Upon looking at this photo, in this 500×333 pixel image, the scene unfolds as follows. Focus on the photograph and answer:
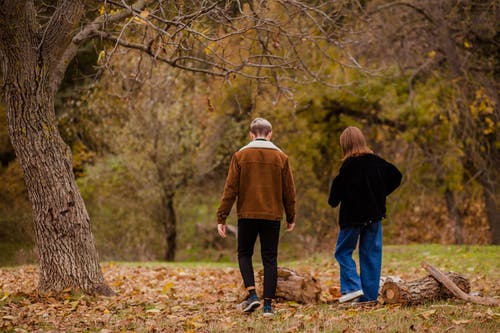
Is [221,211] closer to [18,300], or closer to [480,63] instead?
[18,300]

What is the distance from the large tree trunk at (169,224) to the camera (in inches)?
752

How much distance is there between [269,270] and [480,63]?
11.4 meters

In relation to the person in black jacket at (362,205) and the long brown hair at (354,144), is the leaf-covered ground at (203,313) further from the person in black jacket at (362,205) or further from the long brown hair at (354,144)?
the long brown hair at (354,144)

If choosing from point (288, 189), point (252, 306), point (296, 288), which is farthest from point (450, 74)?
point (252, 306)

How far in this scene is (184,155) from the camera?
19.1 metres

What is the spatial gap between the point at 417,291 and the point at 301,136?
38.0 ft

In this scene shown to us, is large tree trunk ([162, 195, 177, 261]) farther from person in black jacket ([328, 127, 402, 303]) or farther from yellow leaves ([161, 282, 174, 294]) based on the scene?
person in black jacket ([328, 127, 402, 303])

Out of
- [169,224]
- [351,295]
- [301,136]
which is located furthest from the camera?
[169,224]

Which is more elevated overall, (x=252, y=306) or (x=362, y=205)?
(x=362, y=205)

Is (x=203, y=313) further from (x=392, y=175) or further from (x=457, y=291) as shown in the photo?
(x=457, y=291)

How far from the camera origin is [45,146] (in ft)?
24.2

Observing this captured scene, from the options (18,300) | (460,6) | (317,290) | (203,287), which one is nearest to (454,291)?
(317,290)

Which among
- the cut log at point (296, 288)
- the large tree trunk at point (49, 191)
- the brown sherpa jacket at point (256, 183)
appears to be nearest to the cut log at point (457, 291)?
the cut log at point (296, 288)

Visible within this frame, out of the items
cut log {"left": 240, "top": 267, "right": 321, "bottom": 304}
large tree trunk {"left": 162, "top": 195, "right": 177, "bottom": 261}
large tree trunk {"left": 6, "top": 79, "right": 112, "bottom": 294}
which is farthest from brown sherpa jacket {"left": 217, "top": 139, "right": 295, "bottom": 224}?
large tree trunk {"left": 162, "top": 195, "right": 177, "bottom": 261}
